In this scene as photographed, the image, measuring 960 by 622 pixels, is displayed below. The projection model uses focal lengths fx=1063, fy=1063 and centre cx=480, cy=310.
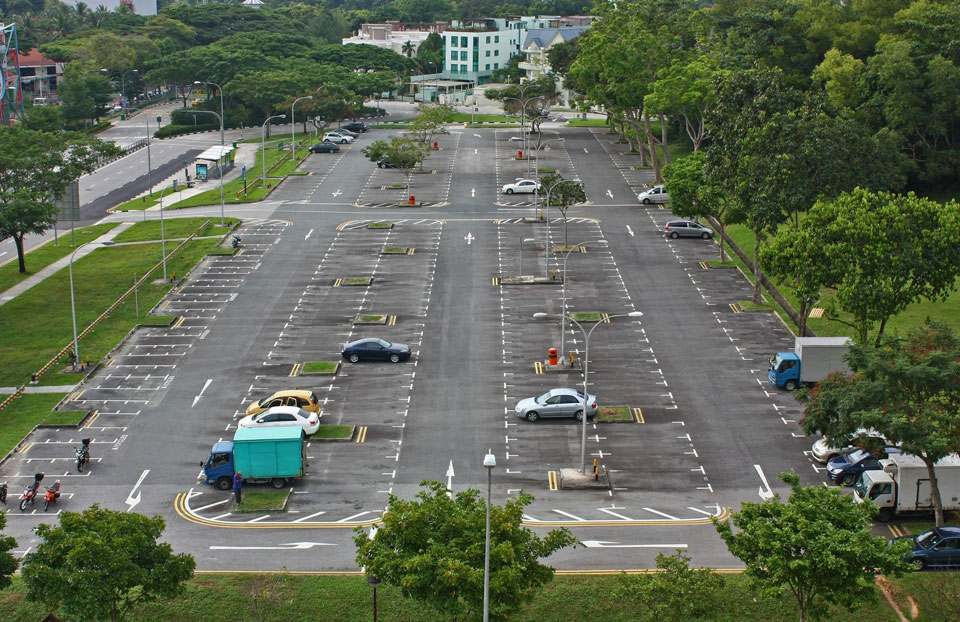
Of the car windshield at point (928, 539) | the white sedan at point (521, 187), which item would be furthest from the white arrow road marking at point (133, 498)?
the white sedan at point (521, 187)

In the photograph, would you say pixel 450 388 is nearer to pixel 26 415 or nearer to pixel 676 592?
pixel 26 415

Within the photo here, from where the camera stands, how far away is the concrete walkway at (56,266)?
80.1 m

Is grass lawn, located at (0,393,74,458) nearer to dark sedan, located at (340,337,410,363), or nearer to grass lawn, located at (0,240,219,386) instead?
grass lawn, located at (0,240,219,386)

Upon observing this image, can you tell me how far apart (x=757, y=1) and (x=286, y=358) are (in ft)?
257

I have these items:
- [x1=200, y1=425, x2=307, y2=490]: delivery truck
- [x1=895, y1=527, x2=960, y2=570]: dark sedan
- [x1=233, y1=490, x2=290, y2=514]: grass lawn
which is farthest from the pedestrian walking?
[x1=895, y1=527, x2=960, y2=570]: dark sedan

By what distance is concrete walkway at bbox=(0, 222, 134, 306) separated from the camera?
80.1m

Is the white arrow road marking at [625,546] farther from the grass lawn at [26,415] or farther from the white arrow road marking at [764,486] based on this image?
the grass lawn at [26,415]

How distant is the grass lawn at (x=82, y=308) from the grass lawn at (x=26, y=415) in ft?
7.94

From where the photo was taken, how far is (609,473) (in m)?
50.1

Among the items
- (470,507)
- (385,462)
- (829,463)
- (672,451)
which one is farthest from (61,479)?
(829,463)

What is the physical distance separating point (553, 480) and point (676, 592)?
15218 mm

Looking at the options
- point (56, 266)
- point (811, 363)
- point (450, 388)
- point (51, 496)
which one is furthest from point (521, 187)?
point (51, 496)

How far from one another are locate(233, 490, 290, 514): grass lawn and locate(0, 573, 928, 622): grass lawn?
260 inches

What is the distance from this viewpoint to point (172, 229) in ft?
317
